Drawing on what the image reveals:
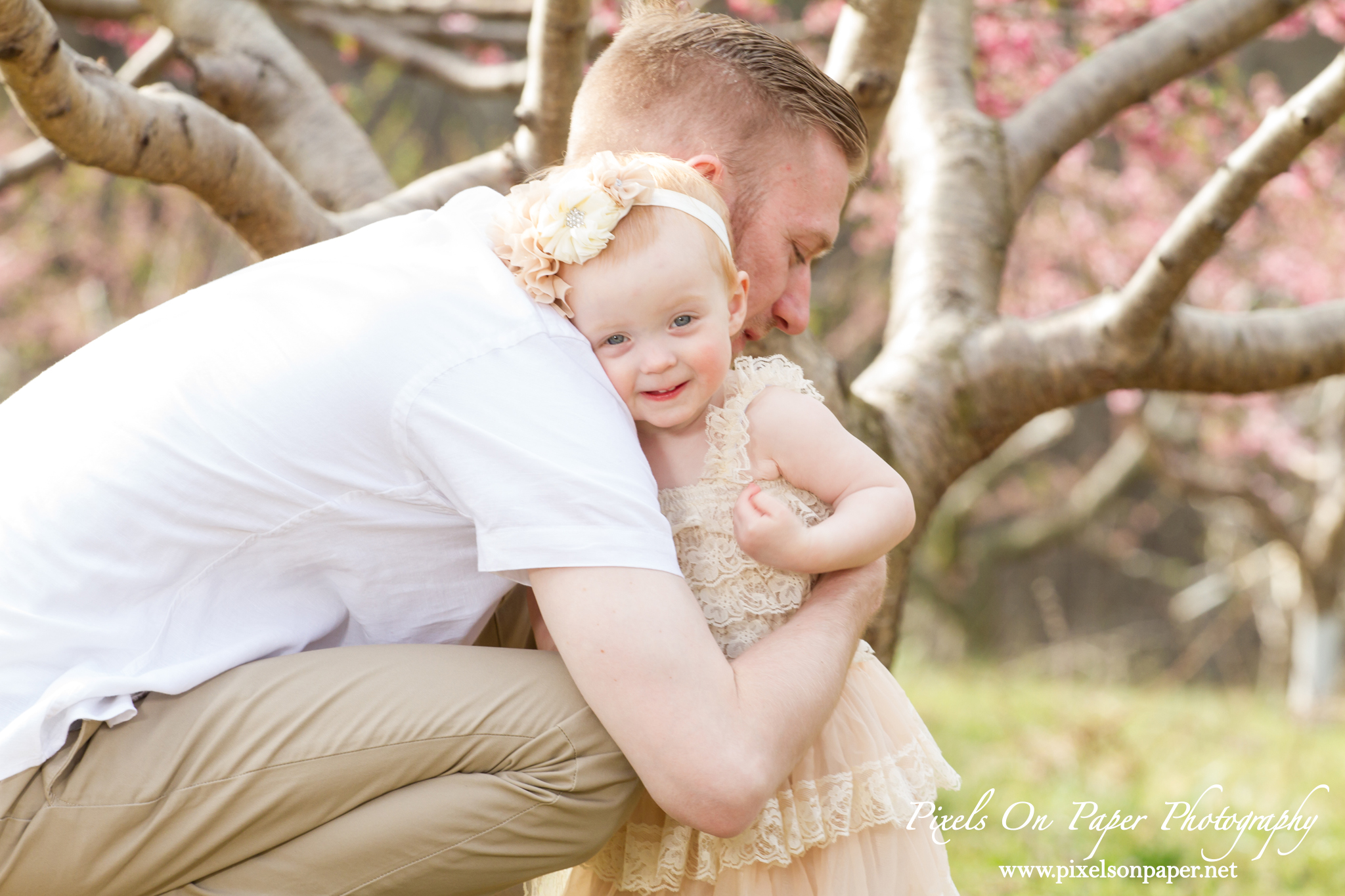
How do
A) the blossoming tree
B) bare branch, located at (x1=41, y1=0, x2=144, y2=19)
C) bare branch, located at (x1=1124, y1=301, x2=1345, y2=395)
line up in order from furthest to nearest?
bare branch, located at (x1=41, y1=0, x2=144, y2=19)
bare branch, located at (x1=1124, y1=301, x2=1345, y2=395)
the blossoming tree

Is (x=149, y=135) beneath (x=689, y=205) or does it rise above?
beneath

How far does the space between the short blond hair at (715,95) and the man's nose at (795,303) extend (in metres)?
0.18

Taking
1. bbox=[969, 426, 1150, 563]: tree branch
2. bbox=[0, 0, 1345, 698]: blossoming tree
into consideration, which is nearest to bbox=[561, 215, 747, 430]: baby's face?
bbox=[0, 0, 1345, 698]: blossoming tree

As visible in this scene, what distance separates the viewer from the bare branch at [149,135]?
1600 millimetres

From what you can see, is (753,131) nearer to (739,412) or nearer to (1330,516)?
(739,412)

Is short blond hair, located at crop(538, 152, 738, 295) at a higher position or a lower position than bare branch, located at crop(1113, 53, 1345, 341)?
higher

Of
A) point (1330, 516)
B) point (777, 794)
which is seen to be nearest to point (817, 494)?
point (777, 794)

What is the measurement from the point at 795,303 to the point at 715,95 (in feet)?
1.05

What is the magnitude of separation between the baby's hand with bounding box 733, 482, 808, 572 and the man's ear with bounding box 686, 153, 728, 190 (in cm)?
45

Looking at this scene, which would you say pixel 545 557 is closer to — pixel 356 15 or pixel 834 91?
pixel 834 91

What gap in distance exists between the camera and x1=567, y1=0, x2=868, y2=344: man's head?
1.65m

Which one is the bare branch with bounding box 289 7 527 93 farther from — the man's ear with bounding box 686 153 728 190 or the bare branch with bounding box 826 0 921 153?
the man's ear with bounding box 686 153 728 190

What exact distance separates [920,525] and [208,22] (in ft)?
6.13

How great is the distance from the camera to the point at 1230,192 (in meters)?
2.13
